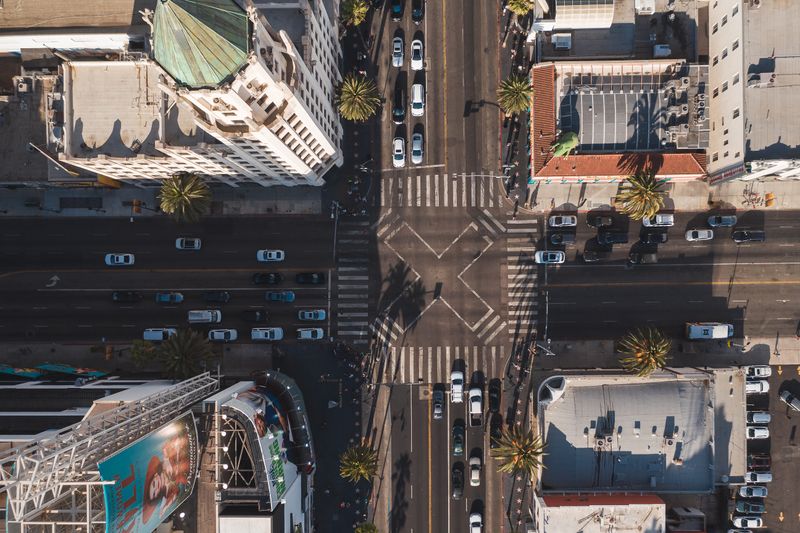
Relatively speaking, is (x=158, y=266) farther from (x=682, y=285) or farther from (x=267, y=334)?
(x=682, y=285)

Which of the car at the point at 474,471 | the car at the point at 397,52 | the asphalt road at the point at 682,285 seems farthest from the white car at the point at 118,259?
the asphalt road at the point at 682,285

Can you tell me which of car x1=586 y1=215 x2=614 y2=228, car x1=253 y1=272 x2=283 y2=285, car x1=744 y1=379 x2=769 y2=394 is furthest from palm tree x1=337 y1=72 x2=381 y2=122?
car x1=744 y1=379 x2=769 y2=394

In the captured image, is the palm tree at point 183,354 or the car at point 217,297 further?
the car at point 217,297

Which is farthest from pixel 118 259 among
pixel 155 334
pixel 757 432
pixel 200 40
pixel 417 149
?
pixel 757 432

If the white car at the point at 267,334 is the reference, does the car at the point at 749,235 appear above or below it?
above

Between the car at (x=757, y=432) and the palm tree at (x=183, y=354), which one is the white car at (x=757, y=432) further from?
the palm tree at (x=183, y=354)

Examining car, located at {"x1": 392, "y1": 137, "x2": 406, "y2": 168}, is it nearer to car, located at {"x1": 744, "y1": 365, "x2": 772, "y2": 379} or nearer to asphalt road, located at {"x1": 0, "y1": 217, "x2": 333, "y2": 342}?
asphalt road, located at {"x1": 0, "y1": 217, "x2": 333, "y2": 342}
